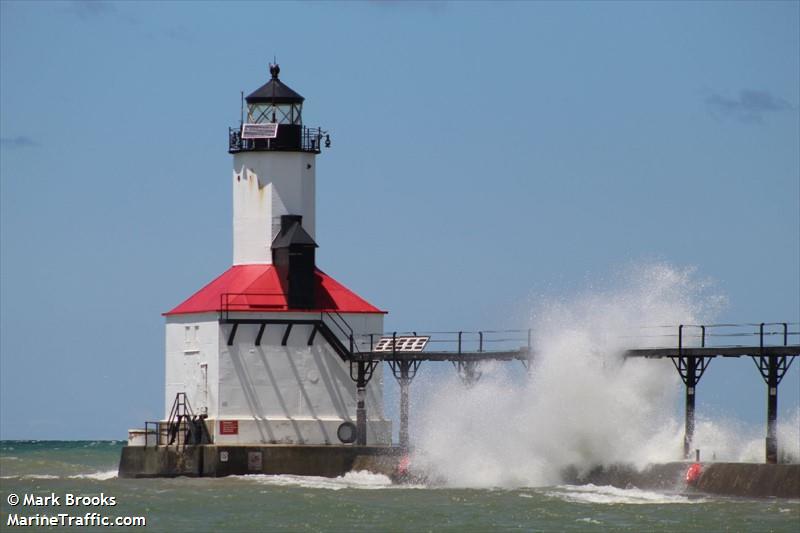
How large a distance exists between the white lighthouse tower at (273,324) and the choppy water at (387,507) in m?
2.83

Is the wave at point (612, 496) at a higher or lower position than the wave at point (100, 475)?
higher

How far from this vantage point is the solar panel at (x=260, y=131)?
62.3 meters

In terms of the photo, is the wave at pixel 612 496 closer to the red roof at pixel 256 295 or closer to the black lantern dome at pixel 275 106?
the red roof at pixel 256 295

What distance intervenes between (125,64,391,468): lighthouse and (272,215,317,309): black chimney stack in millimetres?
30

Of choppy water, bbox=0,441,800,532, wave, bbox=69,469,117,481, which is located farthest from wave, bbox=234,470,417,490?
wave, bbox=69,469,117,481

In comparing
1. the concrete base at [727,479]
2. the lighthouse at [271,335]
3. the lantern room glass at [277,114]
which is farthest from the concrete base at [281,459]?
the lantern room glass at [277,114]

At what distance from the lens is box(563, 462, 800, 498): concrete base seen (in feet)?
150

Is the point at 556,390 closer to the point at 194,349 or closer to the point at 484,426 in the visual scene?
the point at 484,426

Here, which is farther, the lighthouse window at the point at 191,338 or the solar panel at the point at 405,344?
the lighthouse window at the point at 191,338

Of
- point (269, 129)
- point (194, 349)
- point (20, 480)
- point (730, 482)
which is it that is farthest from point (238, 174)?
point (730, 482)

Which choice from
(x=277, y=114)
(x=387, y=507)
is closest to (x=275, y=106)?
(x=277, y=114)

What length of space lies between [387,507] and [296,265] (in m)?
14.9

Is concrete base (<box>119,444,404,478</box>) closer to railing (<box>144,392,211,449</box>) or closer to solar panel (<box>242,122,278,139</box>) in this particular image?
railing (<box>144,392,211,449</box>)

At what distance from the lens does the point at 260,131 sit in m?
62.4
